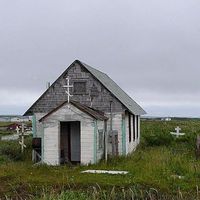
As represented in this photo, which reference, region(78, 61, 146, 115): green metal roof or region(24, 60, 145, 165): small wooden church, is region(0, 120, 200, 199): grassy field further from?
region(78, 61, 146, 115): green metal roof

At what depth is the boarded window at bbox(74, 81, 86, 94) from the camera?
22.0m

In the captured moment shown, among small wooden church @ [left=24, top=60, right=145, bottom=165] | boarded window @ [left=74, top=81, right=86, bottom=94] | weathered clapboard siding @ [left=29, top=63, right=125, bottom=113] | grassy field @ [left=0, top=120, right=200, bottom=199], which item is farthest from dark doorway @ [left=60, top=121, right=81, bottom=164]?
grassy field @ [left=0, top=120, right=200, bottom=199]

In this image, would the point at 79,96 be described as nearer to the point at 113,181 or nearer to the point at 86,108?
the point at 86,108

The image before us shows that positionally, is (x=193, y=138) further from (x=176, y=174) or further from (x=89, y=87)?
(x=176, y=174)

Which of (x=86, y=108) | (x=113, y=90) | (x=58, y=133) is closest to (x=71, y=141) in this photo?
(x=86, y=108)

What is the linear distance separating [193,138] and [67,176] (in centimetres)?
1501

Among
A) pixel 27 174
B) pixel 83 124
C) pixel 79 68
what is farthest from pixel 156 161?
pixel 79 68

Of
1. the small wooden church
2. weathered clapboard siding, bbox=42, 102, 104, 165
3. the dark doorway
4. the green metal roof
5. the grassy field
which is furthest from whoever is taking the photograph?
the green metal roof

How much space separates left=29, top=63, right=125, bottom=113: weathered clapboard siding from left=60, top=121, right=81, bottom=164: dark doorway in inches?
46.4

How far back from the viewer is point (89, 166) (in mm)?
18078

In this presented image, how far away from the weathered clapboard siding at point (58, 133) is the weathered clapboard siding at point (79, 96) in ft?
8.64

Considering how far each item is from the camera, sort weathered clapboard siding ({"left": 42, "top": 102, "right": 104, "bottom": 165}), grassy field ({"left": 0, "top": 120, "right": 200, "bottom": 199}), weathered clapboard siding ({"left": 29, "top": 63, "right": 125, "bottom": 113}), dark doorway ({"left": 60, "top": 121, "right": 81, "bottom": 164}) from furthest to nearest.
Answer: dark doorway ({"left": 60, "top": 121, "right": 81, "bottom": 164}), weathered clapboard siding ({"left": 29, "top": 63, "right": 125, "bottom": 113}), weathered clapboard siding ({"left": 42, "top": 102, "right": 104, "bottom": 165}), grassy field ({"left": 0, "top": 120, "right": 200, "bottom": 199})

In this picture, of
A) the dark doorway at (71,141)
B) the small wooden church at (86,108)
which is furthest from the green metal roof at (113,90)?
the dark doorway at (71,141)

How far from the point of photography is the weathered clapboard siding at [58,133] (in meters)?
18.9
